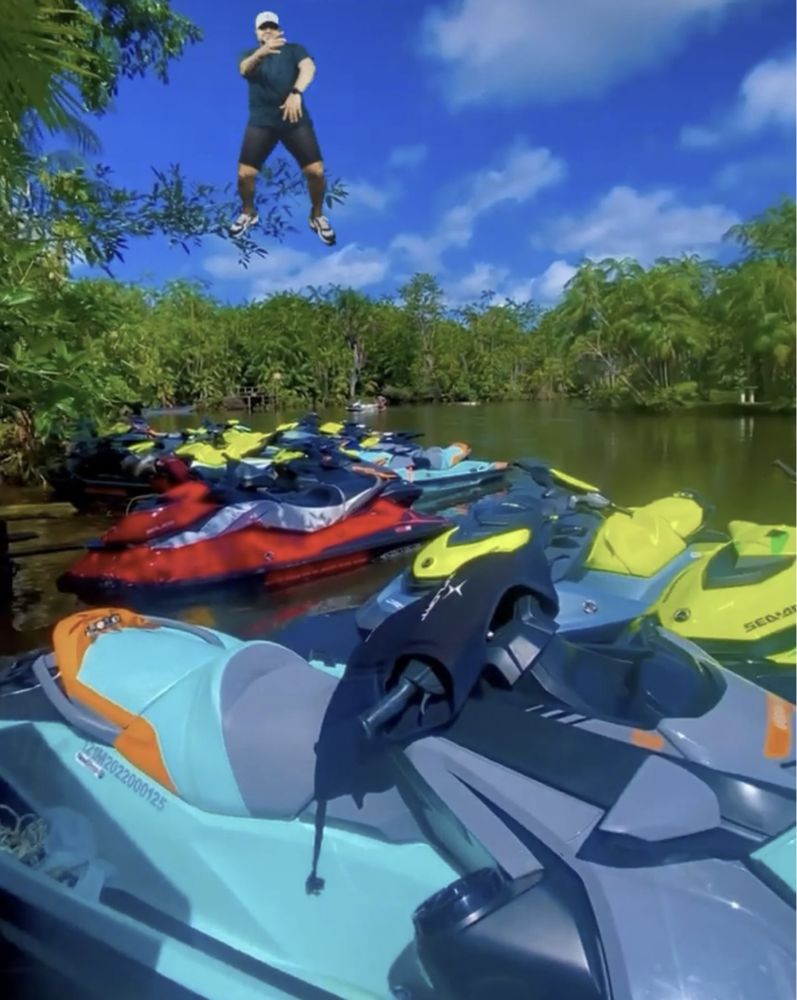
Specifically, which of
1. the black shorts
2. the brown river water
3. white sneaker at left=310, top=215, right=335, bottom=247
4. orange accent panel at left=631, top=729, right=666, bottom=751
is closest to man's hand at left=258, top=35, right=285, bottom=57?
the black shorts

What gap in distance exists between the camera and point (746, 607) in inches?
67.4

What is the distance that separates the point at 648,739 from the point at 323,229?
4.95ft

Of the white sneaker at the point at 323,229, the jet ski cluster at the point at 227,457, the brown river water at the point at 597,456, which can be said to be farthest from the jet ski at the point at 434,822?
the jet ski cluster at the point at 227,457

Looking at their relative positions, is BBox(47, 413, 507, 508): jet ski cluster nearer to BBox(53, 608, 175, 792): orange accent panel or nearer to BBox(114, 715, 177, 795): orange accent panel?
BBox(53, 608, 175, 792): orange accent panel

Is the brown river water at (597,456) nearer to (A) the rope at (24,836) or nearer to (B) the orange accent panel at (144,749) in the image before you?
(B) the orange accent panel at (144,749)

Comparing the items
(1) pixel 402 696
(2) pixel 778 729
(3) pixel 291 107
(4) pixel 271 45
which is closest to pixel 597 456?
(3) pixel 291 107

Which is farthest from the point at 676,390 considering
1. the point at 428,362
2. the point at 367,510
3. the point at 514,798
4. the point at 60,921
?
the point at 367,510

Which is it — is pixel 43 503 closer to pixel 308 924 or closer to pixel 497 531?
pixel 497 531

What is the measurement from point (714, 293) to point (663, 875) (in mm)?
1229

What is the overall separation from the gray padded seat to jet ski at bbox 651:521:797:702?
0.77 meters

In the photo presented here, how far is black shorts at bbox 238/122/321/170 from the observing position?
201cm

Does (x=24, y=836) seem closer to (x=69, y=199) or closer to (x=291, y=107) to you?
(x=291, y=107)

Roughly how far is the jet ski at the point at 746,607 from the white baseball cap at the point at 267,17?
4.83ft

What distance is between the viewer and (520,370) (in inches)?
96.3
